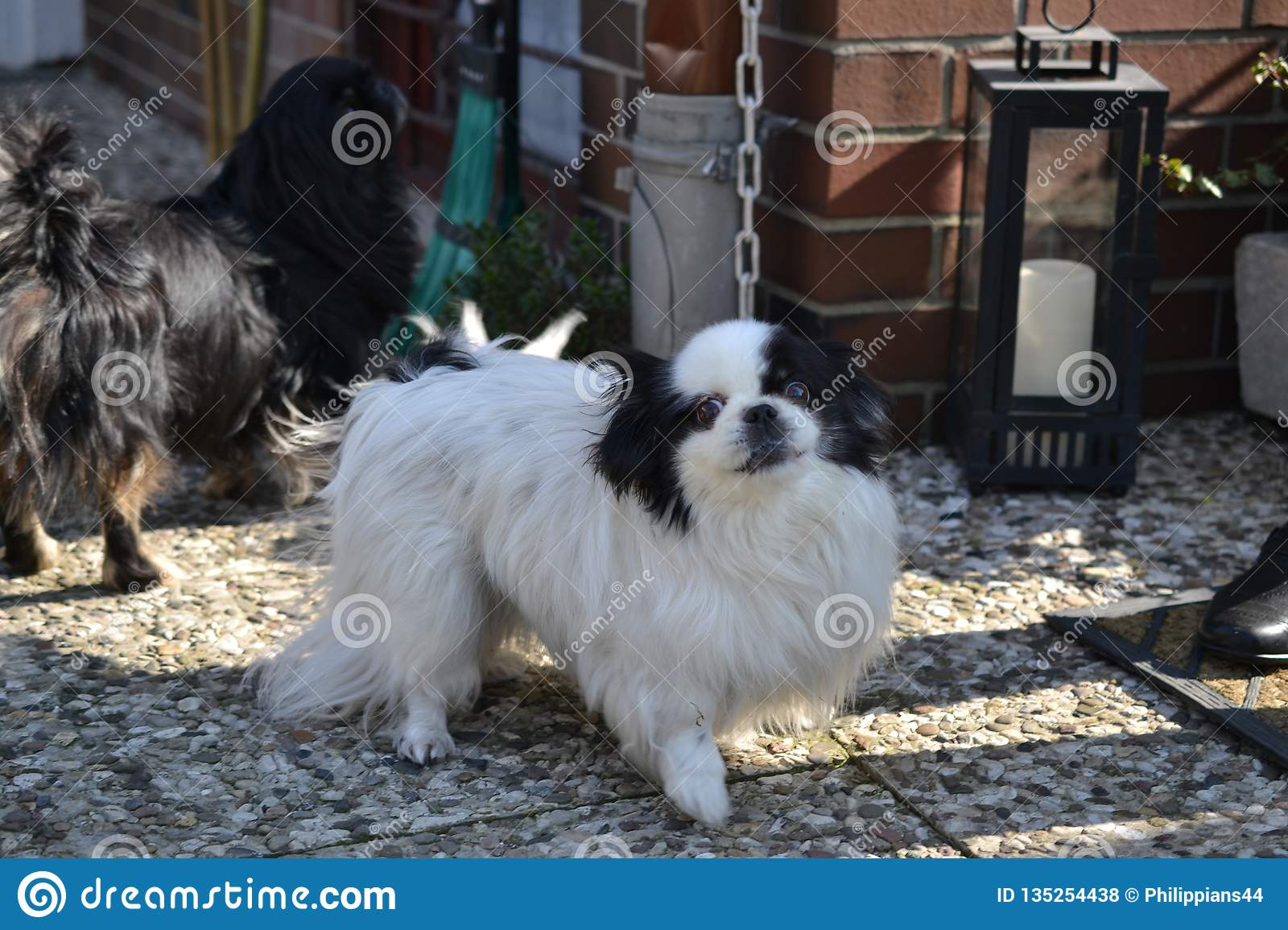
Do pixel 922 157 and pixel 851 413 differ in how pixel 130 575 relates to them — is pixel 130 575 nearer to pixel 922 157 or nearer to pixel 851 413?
pixel 851 413

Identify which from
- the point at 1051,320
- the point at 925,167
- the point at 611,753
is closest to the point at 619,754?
the point at 611,753

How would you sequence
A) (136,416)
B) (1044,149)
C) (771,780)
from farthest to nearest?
1. (1044,149)
2. (136,416)
3. (771,780)

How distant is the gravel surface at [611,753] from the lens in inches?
106

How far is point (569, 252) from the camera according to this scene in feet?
18.5

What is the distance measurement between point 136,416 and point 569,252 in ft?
7.64

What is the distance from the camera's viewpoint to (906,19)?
4270 millimetres

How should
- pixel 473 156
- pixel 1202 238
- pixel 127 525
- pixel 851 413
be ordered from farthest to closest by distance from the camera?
1. pixel 473 156
2. pixel 1202 238
3. pixel 127 525
4. pixel 851 413

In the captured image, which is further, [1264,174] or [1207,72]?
[1207,72]

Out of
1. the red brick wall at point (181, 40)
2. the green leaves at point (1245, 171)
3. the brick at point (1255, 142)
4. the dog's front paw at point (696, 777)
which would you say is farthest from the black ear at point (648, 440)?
the red brick wall at point (181, 40)

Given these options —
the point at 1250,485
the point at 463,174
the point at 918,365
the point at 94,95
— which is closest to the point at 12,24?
the point at 94,95

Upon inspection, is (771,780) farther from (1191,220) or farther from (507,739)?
(1191,220)

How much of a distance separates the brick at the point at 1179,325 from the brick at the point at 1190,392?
69mm

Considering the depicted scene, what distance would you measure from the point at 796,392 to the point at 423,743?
108 centimetres

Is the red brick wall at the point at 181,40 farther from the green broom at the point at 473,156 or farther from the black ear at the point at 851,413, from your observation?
the black ear at the point at 851,413
